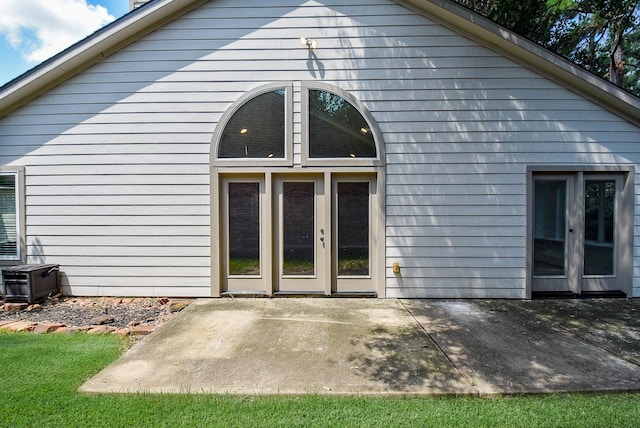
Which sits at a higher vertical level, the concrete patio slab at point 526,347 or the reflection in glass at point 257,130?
the reflection in glass at point 257,130

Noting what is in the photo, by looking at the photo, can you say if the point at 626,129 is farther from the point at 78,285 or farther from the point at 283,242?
the point at 78,285

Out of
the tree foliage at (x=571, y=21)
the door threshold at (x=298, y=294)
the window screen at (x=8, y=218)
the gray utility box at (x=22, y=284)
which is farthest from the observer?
the tree foliage at (x=571, y=21)

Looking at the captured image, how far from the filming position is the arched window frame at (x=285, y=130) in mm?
5262

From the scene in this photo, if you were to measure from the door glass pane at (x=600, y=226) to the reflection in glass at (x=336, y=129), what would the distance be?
3821 millimetres

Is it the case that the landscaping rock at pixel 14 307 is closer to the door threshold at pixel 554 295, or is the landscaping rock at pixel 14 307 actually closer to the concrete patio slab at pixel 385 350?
the concrete patio slab at pixel 385 350

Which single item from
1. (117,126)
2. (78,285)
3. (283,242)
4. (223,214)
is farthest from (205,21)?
(78,285)

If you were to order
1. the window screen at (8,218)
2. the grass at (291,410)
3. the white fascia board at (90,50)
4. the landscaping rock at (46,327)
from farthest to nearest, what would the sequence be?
the window screen at (8,218) → the white fascia board at (90,50) → the landscaping rock at (46,327) → the grass at (291,410)

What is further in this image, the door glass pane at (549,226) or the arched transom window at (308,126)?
the door glass pane at (549,226)

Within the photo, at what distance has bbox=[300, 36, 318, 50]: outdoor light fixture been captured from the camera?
17.1 ft

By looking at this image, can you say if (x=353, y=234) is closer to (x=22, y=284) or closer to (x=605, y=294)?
(x=605, y=294)

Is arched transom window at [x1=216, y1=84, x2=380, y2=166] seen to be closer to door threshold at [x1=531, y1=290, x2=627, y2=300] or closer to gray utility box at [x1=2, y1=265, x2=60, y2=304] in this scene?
gray utility box at [x1=2, y1=265, x2=60, y2=304]

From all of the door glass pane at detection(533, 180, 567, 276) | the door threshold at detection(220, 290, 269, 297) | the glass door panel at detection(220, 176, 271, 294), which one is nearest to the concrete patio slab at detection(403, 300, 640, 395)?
the door glass pane at detection(533, 180, 567, 276)

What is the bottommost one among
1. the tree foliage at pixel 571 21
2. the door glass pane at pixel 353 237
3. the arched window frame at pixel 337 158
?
the door glass pane at pixel 353 237

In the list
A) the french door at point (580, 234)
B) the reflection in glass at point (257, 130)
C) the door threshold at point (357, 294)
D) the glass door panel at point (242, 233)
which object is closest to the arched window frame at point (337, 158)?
the reflection in glass at point (257, 130)
